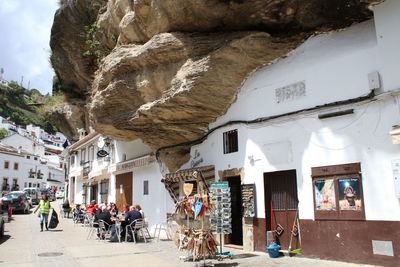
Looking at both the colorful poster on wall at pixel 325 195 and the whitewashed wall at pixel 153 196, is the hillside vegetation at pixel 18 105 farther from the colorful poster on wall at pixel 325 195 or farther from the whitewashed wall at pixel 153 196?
the colorful poster on wall at pixel 325 195

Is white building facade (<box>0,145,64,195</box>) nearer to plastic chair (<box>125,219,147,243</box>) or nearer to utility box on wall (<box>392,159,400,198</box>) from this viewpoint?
plastic chair (<box>125,219,147,243</box>)

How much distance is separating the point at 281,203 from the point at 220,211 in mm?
1760

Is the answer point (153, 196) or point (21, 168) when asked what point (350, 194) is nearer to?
point (153, 196)

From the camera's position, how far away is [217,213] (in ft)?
32.2

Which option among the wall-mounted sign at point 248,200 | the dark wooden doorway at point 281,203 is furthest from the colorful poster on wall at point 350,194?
the wall-mounted sign at point 248,200

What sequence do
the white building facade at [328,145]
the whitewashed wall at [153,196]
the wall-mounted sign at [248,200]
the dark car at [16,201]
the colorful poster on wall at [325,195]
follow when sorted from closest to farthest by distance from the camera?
the white building facade at [328,145] → the colorful poster on wall at [325,195] → the wall-mounted sign at [248,200] → the whitewashed wall at [153,196] → the dark car at [16,201]

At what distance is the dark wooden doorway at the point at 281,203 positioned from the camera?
1000 cm

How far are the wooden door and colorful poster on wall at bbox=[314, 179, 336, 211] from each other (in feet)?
38.4

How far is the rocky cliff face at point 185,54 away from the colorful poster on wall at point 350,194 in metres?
4.08

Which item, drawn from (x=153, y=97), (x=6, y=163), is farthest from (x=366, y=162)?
(x=6, y=163)

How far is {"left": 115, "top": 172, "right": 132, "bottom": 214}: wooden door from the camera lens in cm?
1906

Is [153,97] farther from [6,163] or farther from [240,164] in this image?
[6,163]

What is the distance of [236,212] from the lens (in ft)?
40.2

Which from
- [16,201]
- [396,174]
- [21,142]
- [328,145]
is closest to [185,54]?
[328,145]
